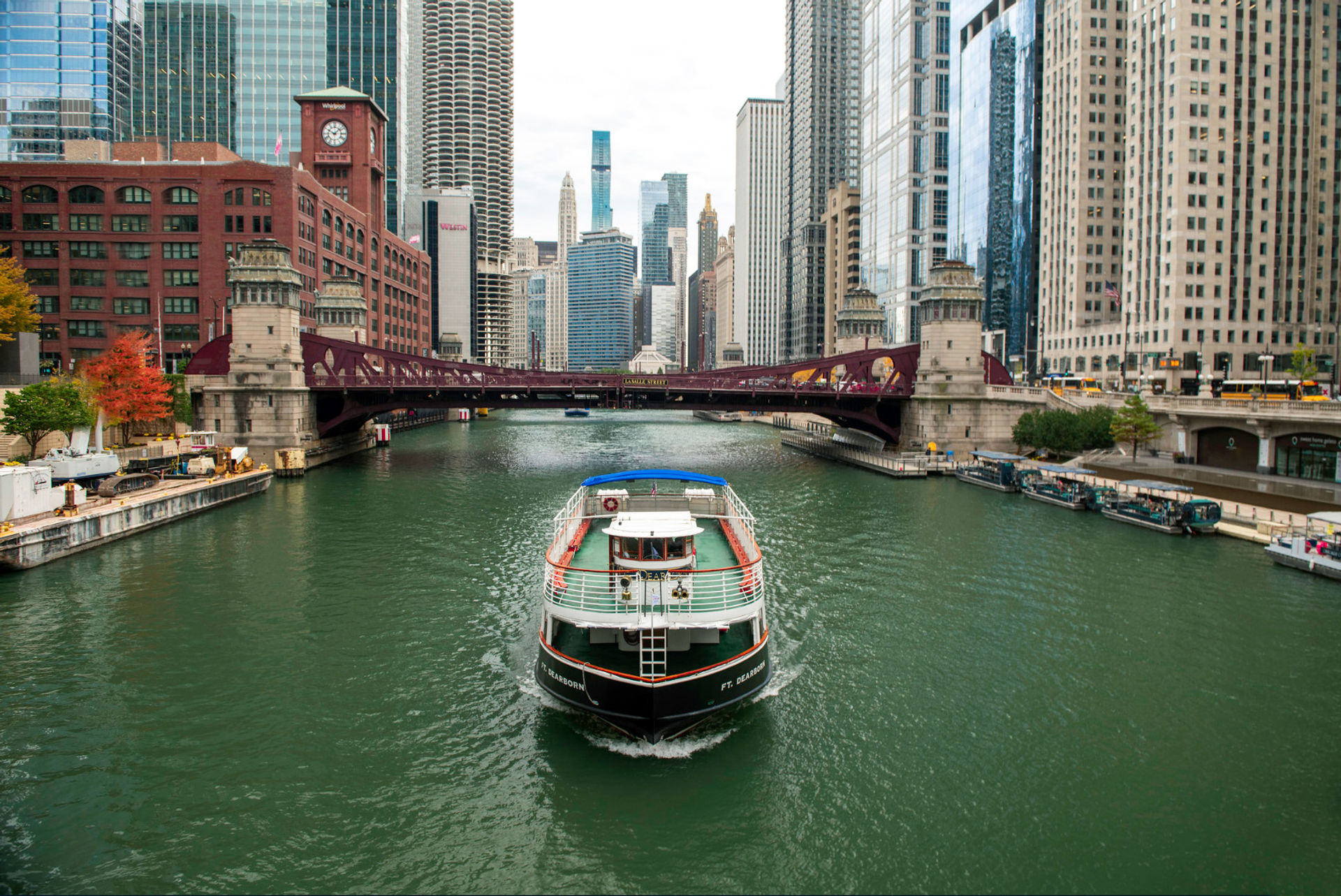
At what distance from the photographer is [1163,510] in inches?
1912

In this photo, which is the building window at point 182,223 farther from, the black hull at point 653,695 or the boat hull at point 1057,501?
the black hull at point 653,695

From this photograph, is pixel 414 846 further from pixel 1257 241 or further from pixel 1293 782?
pixel 1257 241

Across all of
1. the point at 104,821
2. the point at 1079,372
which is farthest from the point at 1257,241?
the point at 104,821

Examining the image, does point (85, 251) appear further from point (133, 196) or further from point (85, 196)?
point (133, 196)

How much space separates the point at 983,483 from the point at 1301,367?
4952cm

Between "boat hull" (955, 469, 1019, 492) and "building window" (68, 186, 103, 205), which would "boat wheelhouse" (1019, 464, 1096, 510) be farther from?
"building window" (68, 186, 103, 205)

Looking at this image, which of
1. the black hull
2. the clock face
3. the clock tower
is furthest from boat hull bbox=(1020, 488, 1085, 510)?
the clock face

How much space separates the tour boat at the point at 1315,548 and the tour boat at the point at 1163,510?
5884mm

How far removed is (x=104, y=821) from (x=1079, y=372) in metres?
134

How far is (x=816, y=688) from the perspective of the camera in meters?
25.4

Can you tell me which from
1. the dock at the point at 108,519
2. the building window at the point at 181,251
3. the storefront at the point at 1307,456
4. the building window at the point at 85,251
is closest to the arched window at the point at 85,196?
the building window at the point at 85,251

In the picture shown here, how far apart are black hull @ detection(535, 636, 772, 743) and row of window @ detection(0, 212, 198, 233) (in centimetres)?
9444

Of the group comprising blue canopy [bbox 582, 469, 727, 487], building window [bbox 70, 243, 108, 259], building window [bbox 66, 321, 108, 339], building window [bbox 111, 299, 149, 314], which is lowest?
blue canopy [bbox 582, 469, 727, 487]

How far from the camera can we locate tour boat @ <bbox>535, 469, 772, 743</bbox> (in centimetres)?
2120
